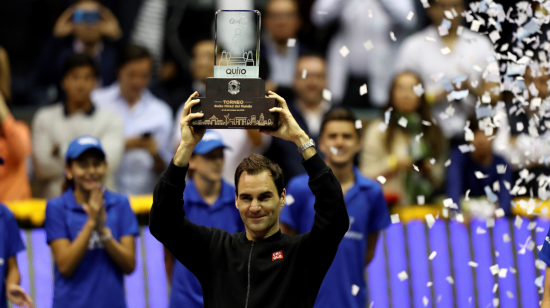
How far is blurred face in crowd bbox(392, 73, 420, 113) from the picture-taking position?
708 centimetres

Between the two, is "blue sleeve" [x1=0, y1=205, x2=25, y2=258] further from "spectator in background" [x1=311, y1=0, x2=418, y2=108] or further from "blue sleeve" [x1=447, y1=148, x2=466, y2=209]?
"spectator in background" [x1=311, y1=0, x2=418, y2=108]

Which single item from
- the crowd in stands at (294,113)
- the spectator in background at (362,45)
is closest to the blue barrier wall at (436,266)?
Answer: the crowd in stands at (294,113)

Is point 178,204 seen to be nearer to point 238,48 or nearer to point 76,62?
point 238,48

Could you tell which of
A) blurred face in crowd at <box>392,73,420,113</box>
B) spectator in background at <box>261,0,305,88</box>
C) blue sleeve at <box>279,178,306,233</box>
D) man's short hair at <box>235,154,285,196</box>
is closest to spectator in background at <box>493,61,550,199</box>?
blurred face in crowd at <box>392,73,420,113</box>

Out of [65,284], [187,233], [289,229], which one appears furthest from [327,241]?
[65,284]

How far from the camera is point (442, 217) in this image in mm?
6469

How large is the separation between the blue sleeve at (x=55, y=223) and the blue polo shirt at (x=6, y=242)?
205 millimetres

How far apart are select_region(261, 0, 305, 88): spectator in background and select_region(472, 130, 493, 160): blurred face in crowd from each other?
2.12 meters

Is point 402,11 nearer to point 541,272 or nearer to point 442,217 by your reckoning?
point 442,217

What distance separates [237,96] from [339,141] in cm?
209

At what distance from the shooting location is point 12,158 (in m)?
6.79

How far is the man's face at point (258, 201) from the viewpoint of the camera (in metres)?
3.56

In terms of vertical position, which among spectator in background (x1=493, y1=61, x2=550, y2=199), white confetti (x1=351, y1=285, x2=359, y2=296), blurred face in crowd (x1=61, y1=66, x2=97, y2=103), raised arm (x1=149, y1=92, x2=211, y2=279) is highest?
blurred face in crowd (x1=61, y1=66, x2=97, y2=103)

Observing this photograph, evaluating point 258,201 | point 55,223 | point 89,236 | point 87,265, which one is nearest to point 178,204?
point 258,201
